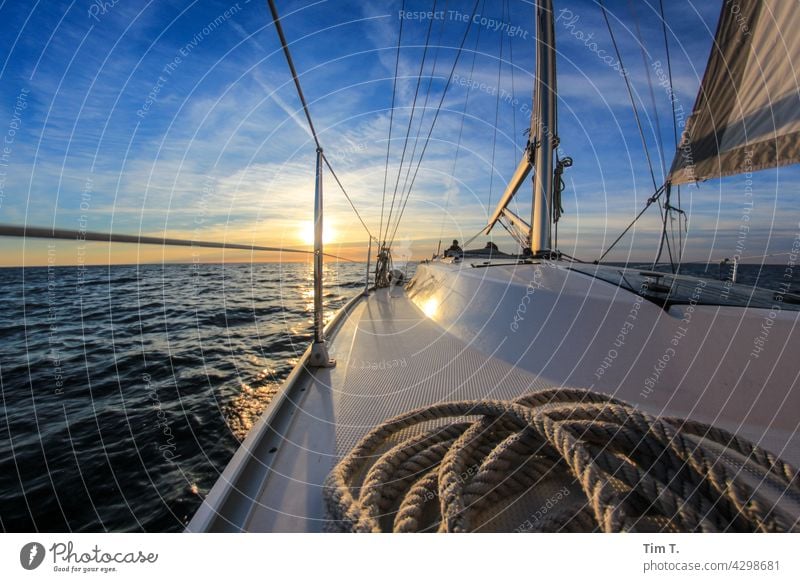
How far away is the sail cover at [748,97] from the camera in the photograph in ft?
7.41

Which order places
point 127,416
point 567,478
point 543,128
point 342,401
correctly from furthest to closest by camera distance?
point 543,128 < point 127,416 < point 342,401 < point 567,478

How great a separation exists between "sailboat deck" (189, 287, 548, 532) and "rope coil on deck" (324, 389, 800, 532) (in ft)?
0.61

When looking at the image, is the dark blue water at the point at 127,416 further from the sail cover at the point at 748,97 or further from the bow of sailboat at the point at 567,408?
the sail cover at the point at 748,97

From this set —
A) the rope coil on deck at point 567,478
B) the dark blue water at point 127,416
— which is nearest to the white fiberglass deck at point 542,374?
the rope coil on deck at point 567,478

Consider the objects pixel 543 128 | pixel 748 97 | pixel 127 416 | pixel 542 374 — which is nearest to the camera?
pixel 542 374

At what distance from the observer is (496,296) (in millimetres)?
3008

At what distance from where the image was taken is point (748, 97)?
2.53m

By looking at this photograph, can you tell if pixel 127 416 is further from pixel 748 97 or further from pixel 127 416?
pixel 748 97

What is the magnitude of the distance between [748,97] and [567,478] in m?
3.28

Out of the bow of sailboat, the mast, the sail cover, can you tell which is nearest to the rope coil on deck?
the bow of sailboat

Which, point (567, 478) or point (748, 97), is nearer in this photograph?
point (567, 478)

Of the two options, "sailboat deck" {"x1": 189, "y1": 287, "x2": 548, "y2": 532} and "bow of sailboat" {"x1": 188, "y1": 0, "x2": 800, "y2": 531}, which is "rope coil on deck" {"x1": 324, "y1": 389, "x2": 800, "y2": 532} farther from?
"sailboat deck" {"x1": 189, "y1": 287, "x2": 548, "y2": 532}

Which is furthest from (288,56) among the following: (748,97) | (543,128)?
(543,128)
